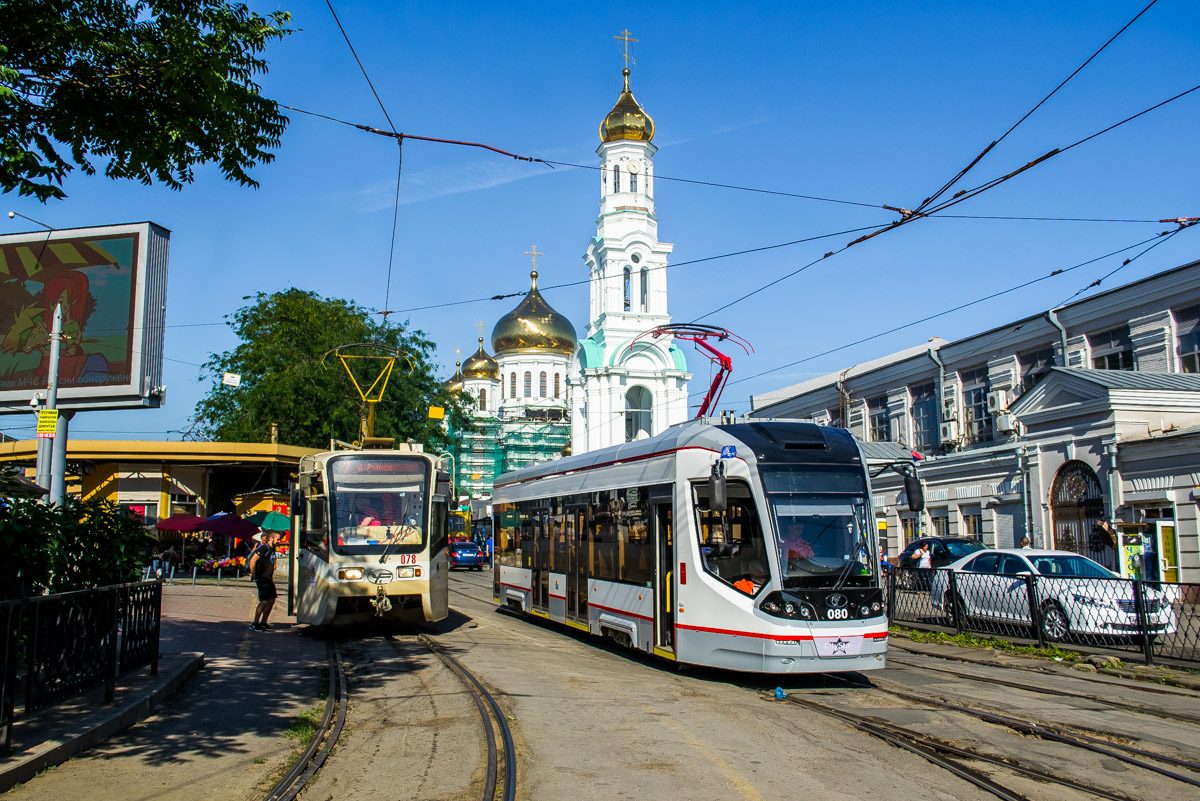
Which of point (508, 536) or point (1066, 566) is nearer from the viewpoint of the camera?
point (1066, 566)

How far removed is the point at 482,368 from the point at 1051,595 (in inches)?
2959

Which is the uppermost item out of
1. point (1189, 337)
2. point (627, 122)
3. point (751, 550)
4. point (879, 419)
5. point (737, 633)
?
point (627, 122)

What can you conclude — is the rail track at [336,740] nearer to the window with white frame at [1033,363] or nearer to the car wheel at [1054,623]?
the car wheel at [1054,623]

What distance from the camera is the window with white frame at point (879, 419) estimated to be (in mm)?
34500

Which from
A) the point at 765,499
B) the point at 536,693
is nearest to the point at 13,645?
the point at 536,693

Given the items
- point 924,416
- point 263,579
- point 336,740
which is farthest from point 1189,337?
point 336,740

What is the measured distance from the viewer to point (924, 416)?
107 feet

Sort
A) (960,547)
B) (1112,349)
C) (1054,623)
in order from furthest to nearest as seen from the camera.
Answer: (1112,349), (960,547), (1054,623)

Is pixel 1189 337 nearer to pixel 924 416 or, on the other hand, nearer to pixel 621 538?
pixel 924 416

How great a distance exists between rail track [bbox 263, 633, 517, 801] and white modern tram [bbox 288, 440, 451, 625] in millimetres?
2647

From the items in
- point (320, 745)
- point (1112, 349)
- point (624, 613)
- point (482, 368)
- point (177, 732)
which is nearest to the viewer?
point (320, 745)

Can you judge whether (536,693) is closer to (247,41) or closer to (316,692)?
(316,692)

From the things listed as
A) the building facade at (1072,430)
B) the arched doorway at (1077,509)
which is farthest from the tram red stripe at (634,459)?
the arched doorway at (1077,509)

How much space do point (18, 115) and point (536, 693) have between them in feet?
22.5
